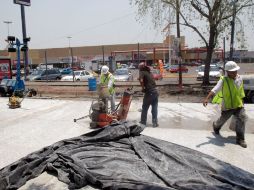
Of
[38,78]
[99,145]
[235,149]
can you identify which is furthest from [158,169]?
[38,78]

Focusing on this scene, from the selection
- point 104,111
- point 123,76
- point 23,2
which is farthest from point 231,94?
point 23,2

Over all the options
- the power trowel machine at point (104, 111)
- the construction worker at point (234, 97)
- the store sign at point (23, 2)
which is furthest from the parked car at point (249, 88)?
the store sign at point (23, 2)

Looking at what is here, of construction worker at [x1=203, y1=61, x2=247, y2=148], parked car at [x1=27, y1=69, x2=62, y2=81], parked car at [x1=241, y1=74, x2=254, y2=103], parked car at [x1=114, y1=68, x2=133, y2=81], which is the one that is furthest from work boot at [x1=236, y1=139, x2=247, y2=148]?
parked car at [x1=27, y1=69, x2=62, y2=81]

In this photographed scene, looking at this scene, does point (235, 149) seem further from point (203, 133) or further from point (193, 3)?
point (193, 3)

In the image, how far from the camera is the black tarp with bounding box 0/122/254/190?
4418mm

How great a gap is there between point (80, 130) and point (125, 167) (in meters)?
3.92

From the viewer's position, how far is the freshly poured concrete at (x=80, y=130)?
6.34 metres

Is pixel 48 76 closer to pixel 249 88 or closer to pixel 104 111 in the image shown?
pixel 249 88

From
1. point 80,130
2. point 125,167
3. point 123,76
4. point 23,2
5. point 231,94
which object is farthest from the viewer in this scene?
point 23,2

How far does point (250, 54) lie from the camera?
243 feet

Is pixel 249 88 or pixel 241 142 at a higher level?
pixel 249 88

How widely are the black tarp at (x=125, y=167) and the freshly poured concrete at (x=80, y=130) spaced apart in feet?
0.87

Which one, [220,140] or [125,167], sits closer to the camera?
[125,167]

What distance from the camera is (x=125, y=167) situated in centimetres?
488
